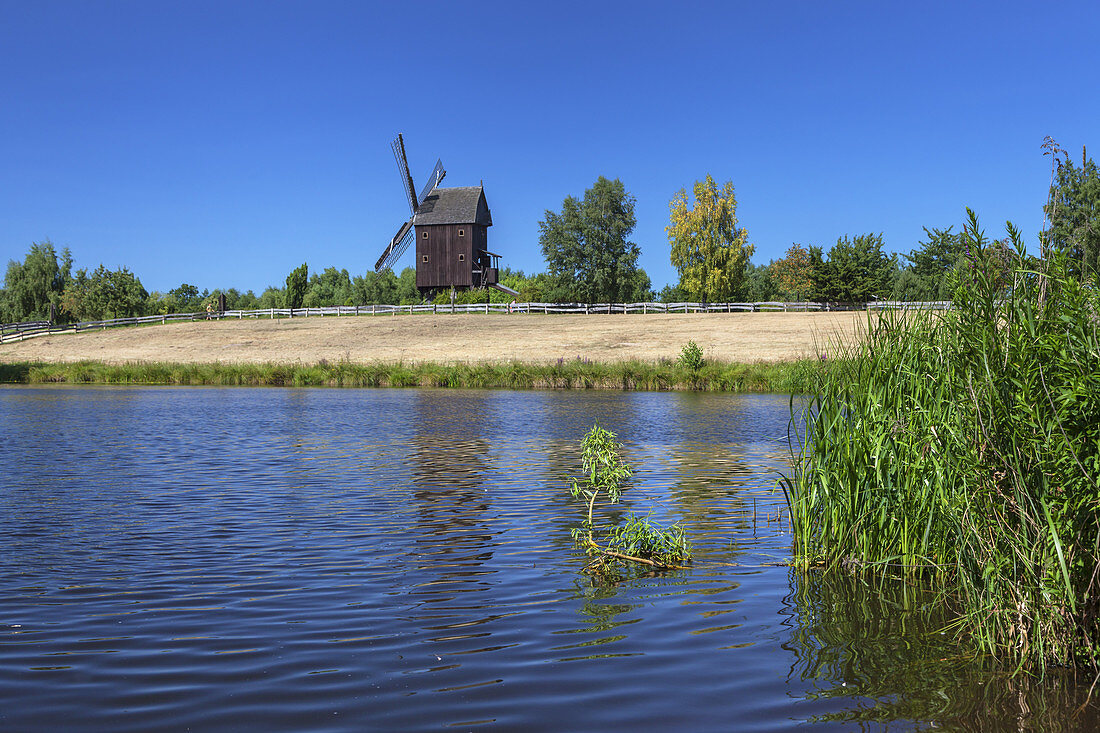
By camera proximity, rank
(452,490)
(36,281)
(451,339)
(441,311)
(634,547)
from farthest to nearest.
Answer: (36,281) < (441,311) < (451,339) < (452,490) < (634,547)

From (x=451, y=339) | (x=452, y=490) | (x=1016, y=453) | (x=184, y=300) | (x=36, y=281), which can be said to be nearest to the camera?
(x=1016, y=453)

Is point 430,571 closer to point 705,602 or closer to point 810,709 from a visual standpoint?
point 705,602

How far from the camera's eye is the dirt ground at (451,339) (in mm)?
53094

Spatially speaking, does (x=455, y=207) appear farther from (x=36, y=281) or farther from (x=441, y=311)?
(x=36, y=281)

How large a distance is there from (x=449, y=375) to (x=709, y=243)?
45518 millimetres

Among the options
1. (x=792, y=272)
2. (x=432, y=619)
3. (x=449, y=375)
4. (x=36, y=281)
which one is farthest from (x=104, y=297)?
(x=432, y=619)

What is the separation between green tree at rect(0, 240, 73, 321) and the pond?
322 ft

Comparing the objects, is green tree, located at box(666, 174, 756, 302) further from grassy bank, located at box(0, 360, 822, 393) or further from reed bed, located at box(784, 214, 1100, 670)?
reed bed, located at box(784, 214, 1100, 670)

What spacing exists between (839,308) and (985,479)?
236 feet

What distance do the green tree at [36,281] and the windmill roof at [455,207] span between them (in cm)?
4563

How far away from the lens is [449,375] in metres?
42.2

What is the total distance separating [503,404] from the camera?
1200 inches

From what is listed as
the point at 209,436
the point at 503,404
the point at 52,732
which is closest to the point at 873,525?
the point at 52,732

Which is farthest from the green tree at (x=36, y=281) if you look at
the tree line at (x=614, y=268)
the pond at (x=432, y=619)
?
the pond at (x=432, y=619)
